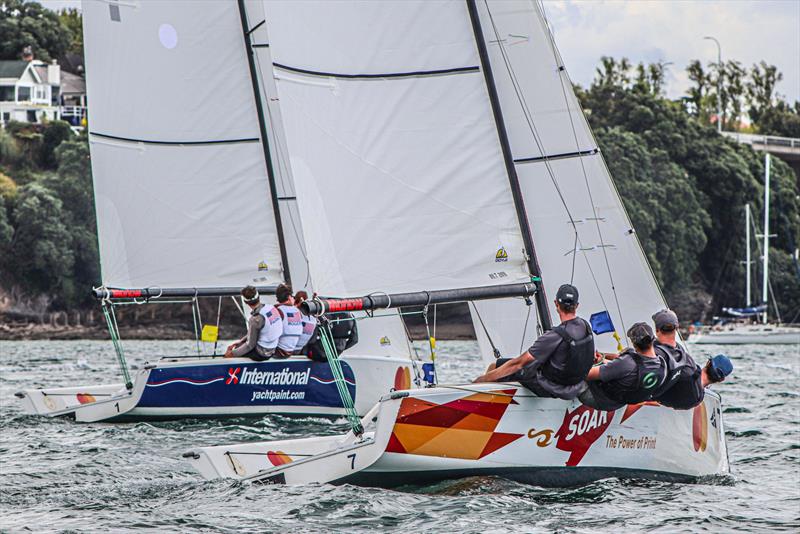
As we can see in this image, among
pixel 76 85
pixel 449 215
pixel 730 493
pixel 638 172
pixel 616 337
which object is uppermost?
pixel 76 85

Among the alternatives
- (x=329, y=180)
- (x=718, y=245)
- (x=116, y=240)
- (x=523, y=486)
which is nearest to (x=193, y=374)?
(x=116, y=240)

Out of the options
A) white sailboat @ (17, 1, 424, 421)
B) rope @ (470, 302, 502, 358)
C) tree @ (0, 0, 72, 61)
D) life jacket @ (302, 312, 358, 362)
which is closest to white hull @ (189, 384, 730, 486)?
Result: rope @ (470, 302, 502, 358)

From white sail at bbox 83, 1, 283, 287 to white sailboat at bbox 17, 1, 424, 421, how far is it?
0.5 inches

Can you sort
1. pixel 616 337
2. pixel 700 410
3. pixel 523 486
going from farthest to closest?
pixel 616 337
pixel 700 410
pixel 523 486

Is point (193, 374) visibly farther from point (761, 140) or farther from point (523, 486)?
point (761, 140)

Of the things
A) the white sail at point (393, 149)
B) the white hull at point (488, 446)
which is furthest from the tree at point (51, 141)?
the white hull at point (488, 446)

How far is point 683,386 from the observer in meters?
9.71

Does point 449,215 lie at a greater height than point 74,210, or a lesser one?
lesser

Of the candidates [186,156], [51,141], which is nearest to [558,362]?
[186,156]

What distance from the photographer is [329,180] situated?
10.8 metres

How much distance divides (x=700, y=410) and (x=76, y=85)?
84819 mm

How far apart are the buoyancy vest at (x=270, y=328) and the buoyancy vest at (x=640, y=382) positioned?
19.1 feet

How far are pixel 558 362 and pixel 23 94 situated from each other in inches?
3249

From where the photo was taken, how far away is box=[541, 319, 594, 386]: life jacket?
8977mm
